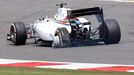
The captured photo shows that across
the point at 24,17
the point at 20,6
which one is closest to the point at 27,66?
the point at 24,17

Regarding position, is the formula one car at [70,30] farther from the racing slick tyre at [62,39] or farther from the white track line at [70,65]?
the white track line at [70,65]

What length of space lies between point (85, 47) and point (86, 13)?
99 centimetres

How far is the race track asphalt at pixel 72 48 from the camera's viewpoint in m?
13.6

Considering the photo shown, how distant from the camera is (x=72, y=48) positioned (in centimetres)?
1588

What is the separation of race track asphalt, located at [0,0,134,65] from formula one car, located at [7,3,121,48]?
0.93 feet

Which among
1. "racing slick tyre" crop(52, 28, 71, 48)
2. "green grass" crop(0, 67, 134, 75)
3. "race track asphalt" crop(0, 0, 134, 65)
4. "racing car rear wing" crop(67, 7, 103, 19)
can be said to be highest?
"racing car rear wing" crop(67, 7, 103, 19)

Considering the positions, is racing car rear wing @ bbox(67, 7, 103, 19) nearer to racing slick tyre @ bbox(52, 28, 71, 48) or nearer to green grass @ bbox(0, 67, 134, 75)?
racing slick tyre @ bbox(52, 28, 71, 48)

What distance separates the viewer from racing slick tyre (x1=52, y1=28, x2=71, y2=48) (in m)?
16.0

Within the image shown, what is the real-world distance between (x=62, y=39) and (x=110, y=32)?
1.39 meters

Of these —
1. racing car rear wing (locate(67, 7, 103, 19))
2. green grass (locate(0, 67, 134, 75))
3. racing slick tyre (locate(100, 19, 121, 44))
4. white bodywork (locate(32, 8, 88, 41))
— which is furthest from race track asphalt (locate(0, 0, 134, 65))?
green grass (locate(0, 67, 134, 75))

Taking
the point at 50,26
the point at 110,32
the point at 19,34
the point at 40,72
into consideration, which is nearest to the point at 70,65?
the point at 40,72

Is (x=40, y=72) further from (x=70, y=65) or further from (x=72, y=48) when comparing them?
(x=72, y=48)

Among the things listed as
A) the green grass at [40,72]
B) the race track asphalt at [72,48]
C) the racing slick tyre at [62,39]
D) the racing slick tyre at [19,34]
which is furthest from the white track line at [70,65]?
the racing slick tyre at [19,34]

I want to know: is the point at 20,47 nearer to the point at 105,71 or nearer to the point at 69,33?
the point at 69,33
